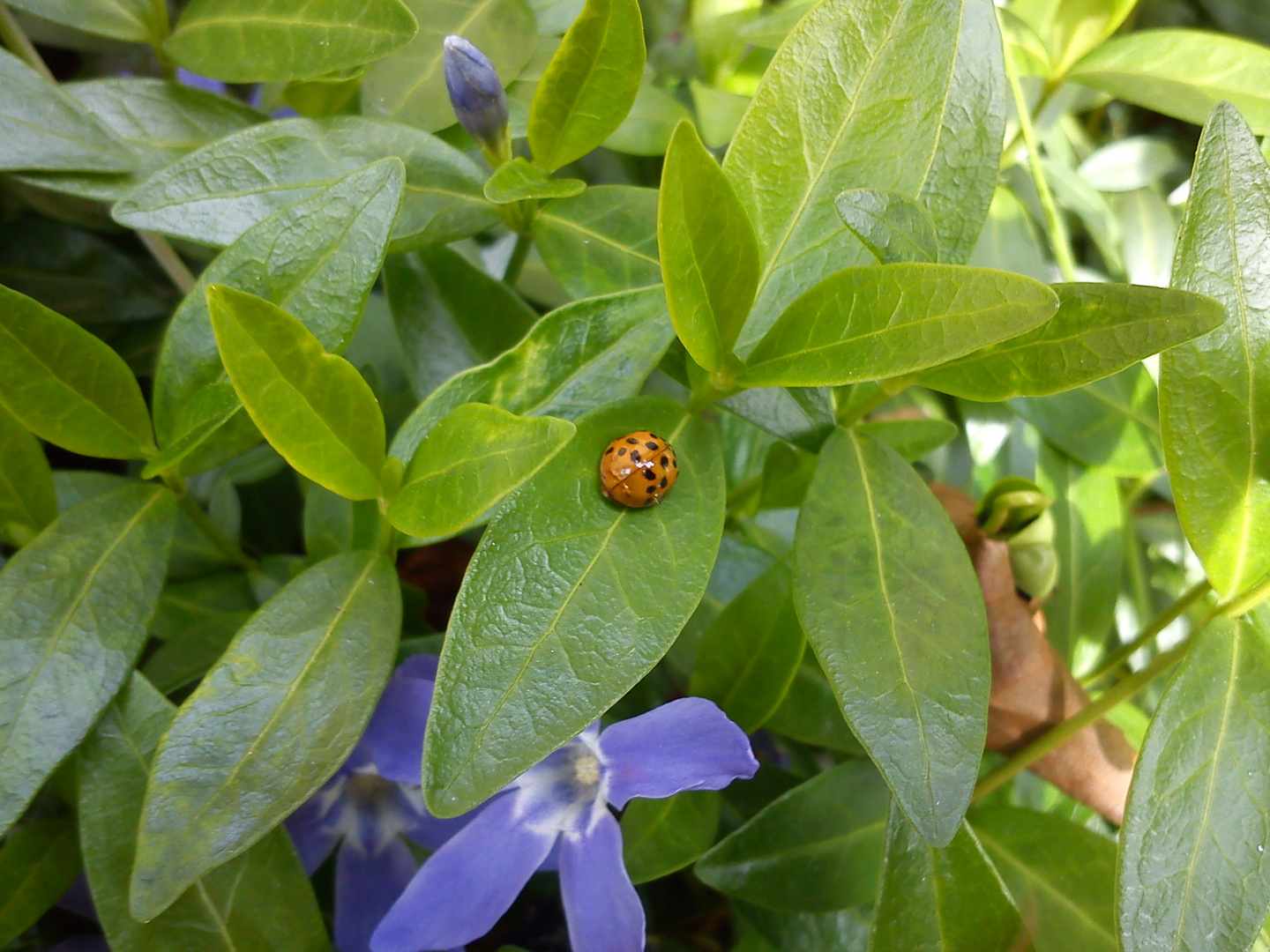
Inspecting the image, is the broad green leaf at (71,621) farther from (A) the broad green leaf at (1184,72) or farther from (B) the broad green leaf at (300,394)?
(A) the broad green leaf at (1184,72)

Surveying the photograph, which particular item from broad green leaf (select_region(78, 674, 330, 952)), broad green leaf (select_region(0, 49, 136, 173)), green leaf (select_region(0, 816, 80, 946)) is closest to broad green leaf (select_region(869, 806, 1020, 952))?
broad green leaf (select_region(78, 674, 330, 952))

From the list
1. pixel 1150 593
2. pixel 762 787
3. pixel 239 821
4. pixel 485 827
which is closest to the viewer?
pixel 239 821

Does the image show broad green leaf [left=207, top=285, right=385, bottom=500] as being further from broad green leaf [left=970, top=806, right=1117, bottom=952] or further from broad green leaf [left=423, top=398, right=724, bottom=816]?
broad green leaf [left=970, top=806, right=1117, bottom=952]

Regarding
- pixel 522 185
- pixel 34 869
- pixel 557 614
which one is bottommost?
pixel 34 869

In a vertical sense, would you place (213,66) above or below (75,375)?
above

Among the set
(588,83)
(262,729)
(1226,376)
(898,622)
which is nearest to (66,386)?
(262,729)

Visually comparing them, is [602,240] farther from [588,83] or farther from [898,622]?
[898,622]

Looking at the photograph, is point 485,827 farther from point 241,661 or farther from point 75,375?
Answer: point 75,375

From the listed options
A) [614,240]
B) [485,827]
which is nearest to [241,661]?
[485,827]
